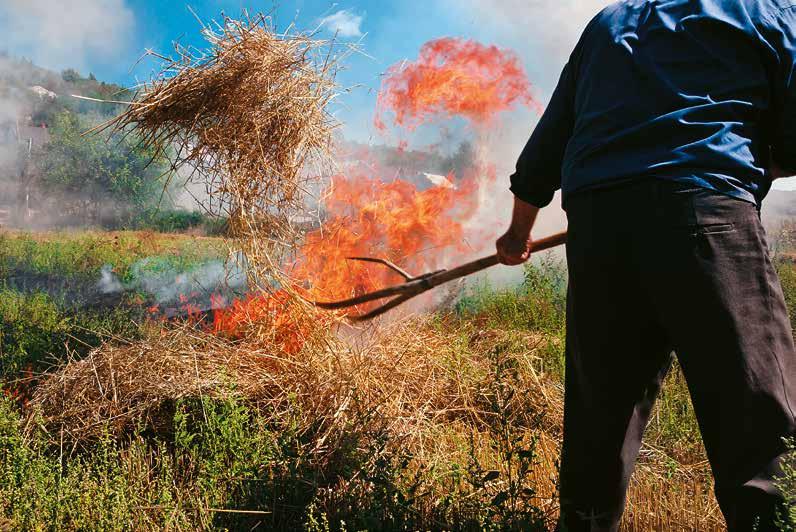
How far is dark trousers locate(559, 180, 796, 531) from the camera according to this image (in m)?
1.47

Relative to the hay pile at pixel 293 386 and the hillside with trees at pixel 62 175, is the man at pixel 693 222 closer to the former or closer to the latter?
the hay pile at pixel 293 386

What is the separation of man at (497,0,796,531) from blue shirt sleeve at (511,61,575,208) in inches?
5.7

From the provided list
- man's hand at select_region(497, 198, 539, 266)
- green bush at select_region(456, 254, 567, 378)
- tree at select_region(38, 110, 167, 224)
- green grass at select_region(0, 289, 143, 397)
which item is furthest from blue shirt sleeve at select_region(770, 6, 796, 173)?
tree at select_region(38, 110, 167, 224)

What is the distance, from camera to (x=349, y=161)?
4773 millimetres

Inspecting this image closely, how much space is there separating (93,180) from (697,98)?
2023 cm

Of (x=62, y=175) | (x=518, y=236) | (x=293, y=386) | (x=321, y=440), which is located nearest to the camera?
(x=518, y=236)

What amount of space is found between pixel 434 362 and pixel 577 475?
1.93 meters

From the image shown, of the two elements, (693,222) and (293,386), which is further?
(293,386)

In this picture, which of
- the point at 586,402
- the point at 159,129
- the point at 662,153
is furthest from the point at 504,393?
the point at 159,129

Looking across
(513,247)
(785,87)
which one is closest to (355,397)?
(513,247)

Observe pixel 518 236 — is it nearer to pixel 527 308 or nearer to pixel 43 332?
pixel 527 308

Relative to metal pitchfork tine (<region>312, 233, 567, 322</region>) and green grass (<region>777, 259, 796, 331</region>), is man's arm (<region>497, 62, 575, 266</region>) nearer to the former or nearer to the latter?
metal pitchfork tine (<region>312, 233, 567, 322</region>)

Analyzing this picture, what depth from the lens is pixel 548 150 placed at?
202 cm

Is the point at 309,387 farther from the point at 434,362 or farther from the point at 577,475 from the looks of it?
the point at 577,475
